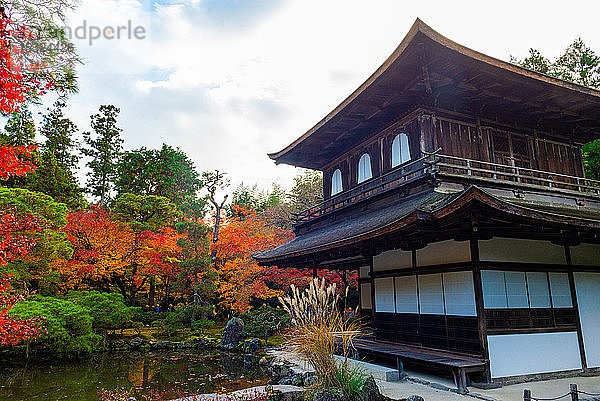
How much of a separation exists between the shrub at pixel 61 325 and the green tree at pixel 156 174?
16265mm

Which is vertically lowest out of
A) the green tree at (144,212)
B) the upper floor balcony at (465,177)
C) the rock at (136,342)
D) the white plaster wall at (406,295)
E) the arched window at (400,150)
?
the rock at (136,342)

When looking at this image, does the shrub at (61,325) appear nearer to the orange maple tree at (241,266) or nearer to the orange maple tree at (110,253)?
the orange maple tree at (110,253)

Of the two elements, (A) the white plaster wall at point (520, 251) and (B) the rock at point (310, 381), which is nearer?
(B) the rock at point (310, 381)

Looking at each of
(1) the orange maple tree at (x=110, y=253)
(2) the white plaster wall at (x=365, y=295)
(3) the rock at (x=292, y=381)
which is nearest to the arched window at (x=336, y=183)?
(2) the white plaster wall at (x=365, y=295)

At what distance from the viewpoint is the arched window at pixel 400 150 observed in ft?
30.7

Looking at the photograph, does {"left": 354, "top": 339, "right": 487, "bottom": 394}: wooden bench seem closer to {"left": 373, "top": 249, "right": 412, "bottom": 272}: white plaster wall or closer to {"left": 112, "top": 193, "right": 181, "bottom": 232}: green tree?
{"left": 373, "top": 249, "right": 412, "bottom": 272}: white plaster wall

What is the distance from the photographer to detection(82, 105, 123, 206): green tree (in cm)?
2830

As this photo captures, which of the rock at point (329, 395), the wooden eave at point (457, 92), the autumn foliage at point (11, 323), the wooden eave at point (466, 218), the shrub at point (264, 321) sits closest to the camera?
the rock at point (329, 395)

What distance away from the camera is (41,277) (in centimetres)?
1388

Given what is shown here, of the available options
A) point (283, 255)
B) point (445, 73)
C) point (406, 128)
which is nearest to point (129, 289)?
point (283, 255)

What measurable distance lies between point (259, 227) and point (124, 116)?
18.3m

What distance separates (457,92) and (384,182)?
2.64 m

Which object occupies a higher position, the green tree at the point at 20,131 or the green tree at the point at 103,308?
the green tree at the point at 20,131

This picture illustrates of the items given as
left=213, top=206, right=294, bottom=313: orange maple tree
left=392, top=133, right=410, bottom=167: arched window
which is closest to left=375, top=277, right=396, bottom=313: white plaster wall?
left=392, top=133, right=410, bottom=167: arched window
